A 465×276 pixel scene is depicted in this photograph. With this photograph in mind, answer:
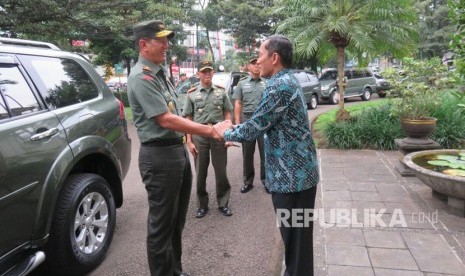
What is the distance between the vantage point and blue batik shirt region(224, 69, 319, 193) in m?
2.29

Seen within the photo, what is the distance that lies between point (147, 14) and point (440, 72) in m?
9.61

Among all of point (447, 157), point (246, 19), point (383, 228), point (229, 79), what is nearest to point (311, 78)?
point (229, 79)

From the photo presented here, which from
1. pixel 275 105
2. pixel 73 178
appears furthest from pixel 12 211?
pixel 275 105

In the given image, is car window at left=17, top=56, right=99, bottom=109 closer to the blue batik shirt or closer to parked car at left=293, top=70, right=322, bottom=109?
the blue batik shirt

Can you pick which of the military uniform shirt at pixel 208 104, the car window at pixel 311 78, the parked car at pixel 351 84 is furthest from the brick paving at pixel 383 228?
the parked car at pixel 351 84

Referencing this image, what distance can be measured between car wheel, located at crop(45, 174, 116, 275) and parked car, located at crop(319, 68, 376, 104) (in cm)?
1511

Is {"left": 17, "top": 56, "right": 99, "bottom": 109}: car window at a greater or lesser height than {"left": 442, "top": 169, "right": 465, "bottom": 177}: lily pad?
greater

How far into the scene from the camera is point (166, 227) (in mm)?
2721

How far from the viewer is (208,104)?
14.9 ft

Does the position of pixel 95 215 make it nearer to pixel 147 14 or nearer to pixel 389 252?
pixel 389 252

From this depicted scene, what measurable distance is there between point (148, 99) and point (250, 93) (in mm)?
3005

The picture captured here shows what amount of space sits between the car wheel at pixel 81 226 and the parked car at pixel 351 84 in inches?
595

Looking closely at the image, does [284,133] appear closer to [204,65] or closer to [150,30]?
[150,30]

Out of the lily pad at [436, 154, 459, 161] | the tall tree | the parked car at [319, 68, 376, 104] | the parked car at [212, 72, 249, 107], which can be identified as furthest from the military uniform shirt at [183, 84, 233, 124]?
the tall tree
